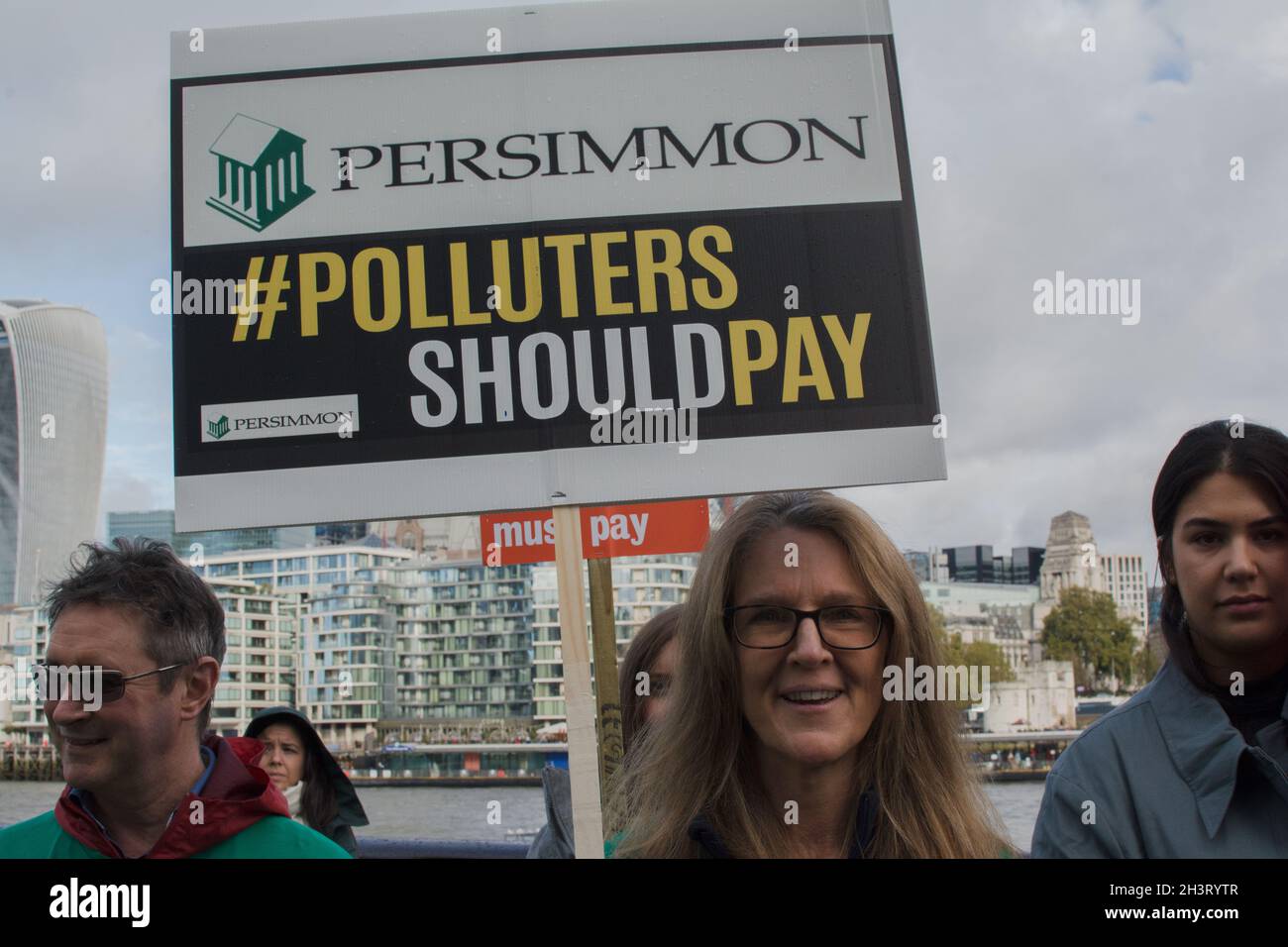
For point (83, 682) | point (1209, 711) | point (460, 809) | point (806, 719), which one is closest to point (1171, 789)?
point (1209, 711)

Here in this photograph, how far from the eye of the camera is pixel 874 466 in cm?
215

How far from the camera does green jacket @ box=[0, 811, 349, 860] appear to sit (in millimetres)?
1725

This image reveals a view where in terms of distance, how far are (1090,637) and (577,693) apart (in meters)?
48.4

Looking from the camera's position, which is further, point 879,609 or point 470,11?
point 470,11

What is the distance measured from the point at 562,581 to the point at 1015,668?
52.0 m

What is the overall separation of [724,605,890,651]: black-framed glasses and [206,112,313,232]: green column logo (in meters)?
1.26

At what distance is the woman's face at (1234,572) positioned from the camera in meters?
1.65

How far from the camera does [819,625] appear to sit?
1.70 m

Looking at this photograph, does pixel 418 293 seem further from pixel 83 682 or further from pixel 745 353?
pixel 83 682

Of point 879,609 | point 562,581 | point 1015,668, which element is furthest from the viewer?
point 1015,668

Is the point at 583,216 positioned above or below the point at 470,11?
below

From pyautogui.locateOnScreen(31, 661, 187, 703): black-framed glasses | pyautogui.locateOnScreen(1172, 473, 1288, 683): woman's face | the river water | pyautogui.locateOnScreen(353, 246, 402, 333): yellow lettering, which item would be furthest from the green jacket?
the river water
